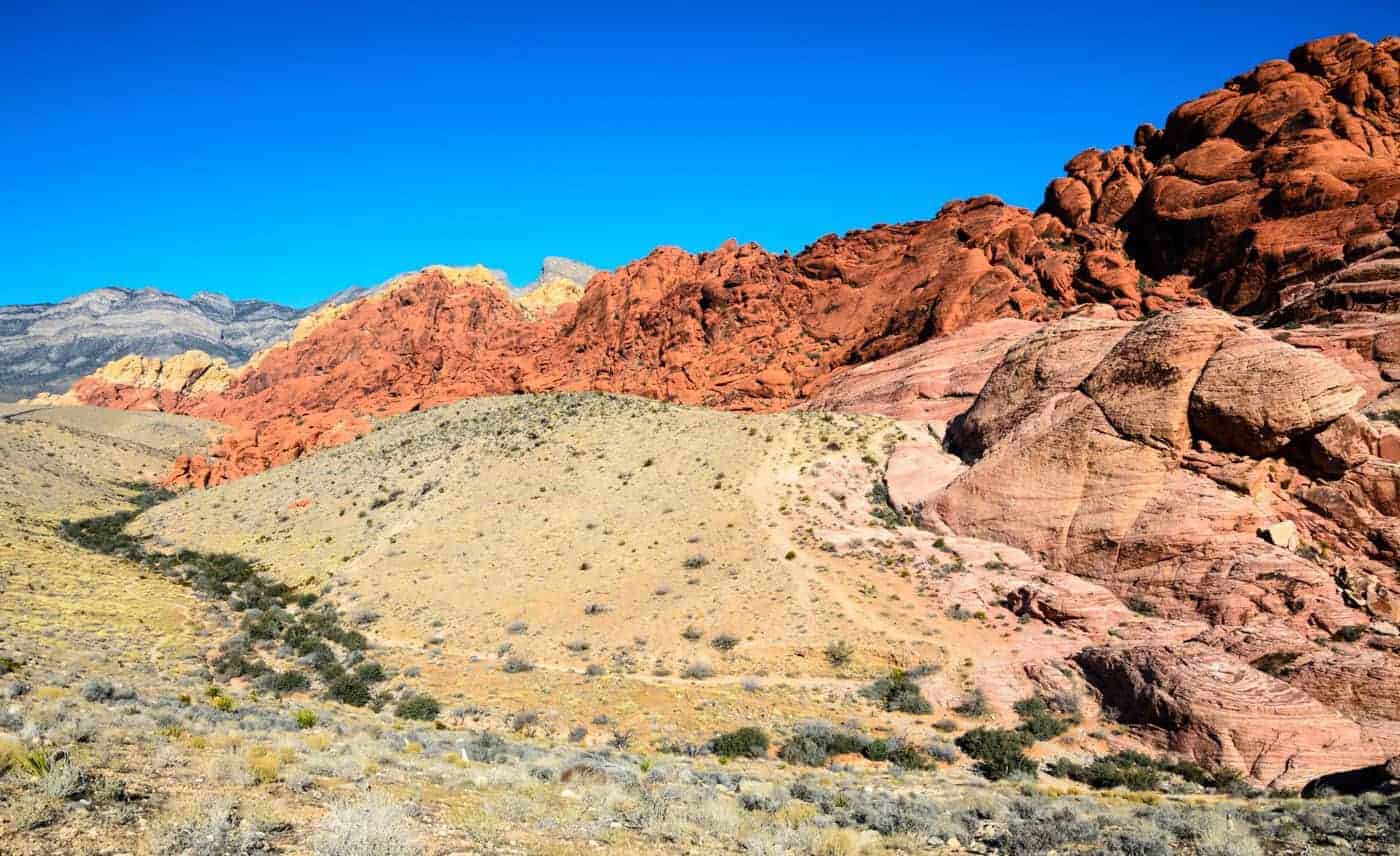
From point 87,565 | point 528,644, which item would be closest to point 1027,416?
point 528,644

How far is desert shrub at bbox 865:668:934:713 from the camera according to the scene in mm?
20562

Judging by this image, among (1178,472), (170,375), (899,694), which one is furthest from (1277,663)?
(170,375)

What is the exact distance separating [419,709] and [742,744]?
8856mm

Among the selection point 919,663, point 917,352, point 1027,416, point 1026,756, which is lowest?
point 1026,756

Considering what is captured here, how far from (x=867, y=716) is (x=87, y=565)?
119ft

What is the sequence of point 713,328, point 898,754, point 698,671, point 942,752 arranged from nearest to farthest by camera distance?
point 898,754
point 942,752
point 698,671
point 713,328

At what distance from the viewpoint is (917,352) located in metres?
44.3

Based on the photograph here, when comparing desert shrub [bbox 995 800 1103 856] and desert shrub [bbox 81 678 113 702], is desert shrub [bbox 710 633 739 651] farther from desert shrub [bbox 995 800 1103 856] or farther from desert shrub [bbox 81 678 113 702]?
desert shrub [bbox 81 678 113 702]

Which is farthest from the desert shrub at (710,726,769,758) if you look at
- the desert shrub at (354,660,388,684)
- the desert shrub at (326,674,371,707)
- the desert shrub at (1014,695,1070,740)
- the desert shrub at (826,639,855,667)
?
the desert shrub at (354,660,388,684)

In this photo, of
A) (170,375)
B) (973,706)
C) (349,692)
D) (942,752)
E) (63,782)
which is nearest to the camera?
(63,782)

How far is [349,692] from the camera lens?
71.3ft

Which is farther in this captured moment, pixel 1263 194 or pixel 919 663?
pixel 1263 194

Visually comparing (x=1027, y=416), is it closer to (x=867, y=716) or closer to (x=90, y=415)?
(x=867, y=716)

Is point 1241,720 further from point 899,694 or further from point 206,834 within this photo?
point 206,834
